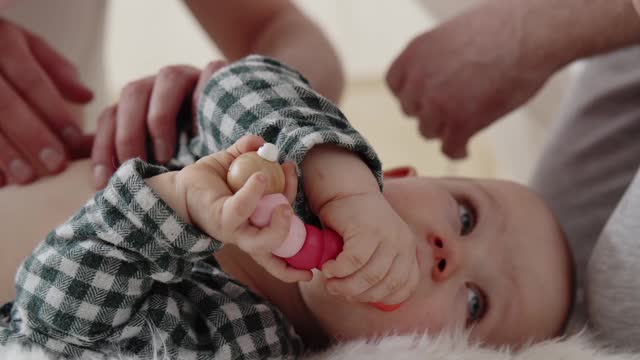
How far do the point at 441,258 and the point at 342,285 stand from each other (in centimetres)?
20

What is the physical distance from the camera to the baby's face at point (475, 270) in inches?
30.8

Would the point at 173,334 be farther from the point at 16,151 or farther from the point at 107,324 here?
the point at 16,151

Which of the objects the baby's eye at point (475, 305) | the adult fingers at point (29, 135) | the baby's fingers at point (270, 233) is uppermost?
the adult fingers at point (29, 135)

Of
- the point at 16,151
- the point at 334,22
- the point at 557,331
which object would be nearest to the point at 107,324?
the point at 16,151

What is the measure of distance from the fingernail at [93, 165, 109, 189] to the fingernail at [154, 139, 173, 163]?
6cm

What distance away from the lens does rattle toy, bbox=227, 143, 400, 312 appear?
1.80ft

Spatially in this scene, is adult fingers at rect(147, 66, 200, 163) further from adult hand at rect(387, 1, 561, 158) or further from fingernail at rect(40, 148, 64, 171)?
adult hand at rect(387, 1, 561, 158)

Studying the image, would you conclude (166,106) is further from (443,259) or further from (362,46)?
(362,46)

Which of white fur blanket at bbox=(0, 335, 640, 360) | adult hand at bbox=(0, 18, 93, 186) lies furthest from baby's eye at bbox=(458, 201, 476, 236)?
adult hand at bbox=(0, 18, 93, 186)

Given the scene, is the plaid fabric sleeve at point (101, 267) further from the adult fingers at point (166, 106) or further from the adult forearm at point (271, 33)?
the adult forearm at point (271, 33)

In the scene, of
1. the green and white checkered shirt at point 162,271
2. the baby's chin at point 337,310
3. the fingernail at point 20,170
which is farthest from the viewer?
the fingernail at point 20,170

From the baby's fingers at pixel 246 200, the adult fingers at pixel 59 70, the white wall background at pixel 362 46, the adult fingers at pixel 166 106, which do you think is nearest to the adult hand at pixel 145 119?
the adult fingers at pixel 166 106

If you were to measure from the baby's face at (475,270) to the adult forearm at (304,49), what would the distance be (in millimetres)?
272

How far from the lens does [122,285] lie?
667mm
